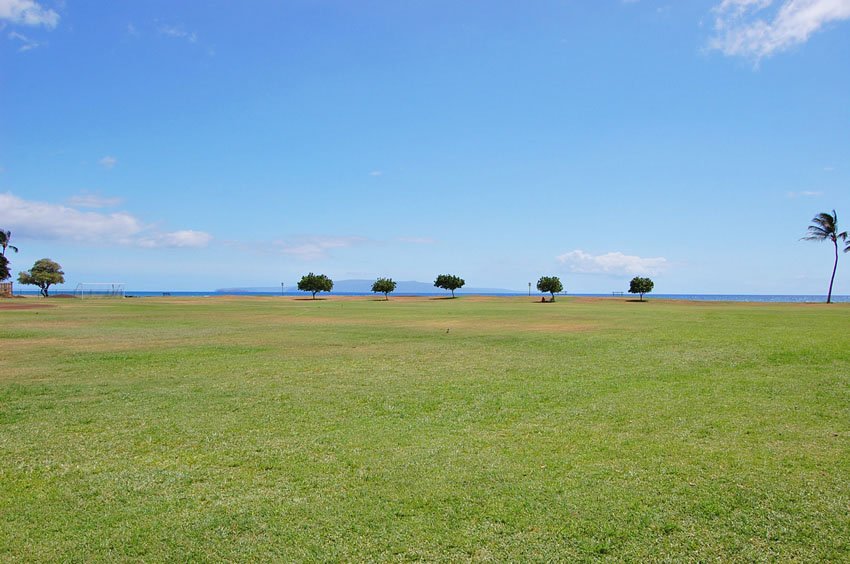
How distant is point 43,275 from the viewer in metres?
93.3

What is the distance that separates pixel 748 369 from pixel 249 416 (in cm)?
1252

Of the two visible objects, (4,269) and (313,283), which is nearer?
(4,269)

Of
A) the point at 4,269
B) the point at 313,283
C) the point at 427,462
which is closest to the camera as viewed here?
the point at 427,462

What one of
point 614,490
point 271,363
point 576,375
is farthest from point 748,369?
point 271,363

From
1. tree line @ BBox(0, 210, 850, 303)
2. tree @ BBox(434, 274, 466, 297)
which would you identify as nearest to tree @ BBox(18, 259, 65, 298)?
tree line @ BBox(0, 210, 850, 303)

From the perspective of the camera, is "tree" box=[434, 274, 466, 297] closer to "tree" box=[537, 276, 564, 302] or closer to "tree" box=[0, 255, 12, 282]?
"tree" box=[537, 276, 564, 302]

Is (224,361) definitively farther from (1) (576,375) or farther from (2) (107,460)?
(1) (576,375)

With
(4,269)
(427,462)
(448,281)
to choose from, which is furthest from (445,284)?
(427,462)

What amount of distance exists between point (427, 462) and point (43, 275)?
112834 millimetres

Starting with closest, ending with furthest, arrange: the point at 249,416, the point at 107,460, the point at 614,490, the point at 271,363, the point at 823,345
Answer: the point at 614,490 < the point at 107,460 < the point at 249,416 < the point at 271,363 < the point at 823,345

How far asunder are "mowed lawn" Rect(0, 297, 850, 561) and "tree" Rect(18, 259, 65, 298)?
100277 millimetres

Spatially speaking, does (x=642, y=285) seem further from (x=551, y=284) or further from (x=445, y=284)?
(x=445, y=284)

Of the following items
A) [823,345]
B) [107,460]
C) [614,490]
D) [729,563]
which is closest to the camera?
[729,563]

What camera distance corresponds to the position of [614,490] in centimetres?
554
